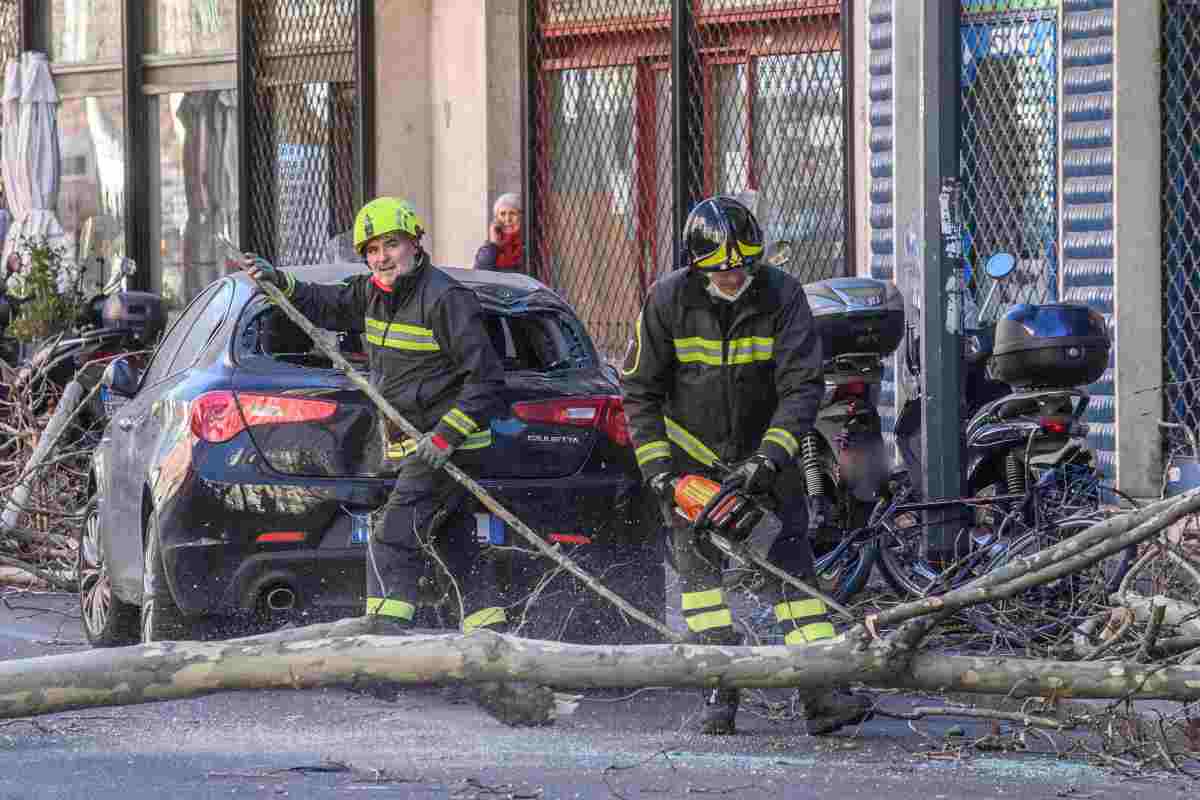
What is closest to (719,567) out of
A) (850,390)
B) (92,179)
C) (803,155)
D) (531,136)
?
(850,390)

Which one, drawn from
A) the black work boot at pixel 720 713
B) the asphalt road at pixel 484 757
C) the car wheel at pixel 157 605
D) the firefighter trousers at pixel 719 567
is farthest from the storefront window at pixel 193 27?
the black work boot at pixel 720 713

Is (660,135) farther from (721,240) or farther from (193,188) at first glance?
(721,240)

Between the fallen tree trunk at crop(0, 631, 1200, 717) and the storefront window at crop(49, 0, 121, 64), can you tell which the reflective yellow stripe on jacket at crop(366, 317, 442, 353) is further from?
the storefront window at crop(49, 0, 121, 64)

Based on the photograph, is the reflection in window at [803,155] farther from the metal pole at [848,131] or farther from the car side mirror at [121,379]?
the car side mirror at [121,379]

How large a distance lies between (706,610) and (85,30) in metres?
13.6

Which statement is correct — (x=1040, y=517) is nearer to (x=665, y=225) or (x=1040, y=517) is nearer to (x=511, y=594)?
(x=511, y=594)

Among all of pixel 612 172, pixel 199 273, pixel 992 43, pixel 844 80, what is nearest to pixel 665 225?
pixel 612 172

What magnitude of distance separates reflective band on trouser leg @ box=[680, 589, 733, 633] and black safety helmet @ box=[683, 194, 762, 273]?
105 cm

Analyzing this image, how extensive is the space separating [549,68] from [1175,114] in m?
4.92

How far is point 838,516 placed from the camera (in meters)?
10.2

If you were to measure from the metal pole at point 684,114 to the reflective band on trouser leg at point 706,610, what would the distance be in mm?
7457

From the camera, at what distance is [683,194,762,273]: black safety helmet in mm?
7680

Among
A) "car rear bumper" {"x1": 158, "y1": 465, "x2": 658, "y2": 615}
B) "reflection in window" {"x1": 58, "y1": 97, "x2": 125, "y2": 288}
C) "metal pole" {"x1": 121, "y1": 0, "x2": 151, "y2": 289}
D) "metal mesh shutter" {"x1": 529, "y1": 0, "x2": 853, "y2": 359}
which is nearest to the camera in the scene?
"car rear bumper" {"x1": 158, "y1": 465, "x2": 658, "y2": 615}

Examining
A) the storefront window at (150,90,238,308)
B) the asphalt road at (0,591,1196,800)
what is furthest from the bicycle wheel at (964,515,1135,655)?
the storefront window at (150,90,238,308)
